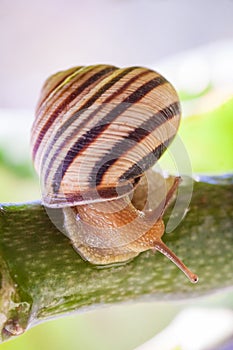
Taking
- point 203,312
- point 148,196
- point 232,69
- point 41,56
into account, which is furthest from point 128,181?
point 41,56

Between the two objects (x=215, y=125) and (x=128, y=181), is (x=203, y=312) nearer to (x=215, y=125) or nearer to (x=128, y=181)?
(x=215, y=125)

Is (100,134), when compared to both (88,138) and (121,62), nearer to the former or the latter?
(88,138)

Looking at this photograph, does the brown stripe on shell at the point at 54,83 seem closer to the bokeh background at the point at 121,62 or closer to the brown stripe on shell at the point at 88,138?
the brown stripe on shell at the point at 88,138

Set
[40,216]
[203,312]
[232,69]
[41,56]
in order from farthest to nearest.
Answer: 1. [41,56]
2. [232,69]
3. [203,312]
4. [40,216]

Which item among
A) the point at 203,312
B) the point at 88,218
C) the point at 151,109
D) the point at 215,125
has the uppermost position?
the point at 151,109

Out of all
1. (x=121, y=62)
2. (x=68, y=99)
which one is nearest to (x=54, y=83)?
(x=68, y=99)

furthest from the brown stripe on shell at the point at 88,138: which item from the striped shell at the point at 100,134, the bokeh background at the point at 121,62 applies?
the bokeh background at the point at 121,62
